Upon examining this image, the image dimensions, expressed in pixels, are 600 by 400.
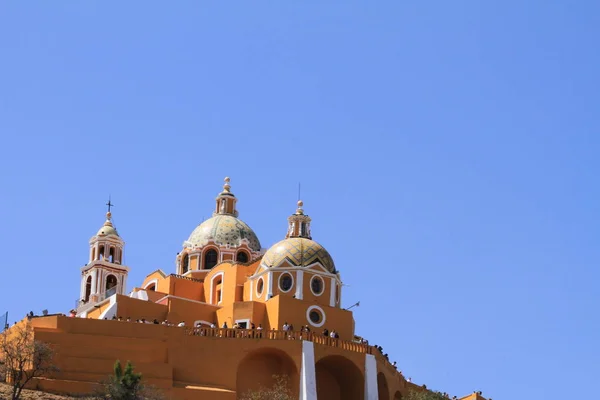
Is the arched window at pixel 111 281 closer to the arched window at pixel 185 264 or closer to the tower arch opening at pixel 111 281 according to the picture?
the tower arch opening at pixel 111 281

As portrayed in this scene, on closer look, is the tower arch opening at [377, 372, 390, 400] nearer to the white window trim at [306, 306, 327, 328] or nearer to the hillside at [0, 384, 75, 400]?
the white window trim at [306, 306, 327, 328]

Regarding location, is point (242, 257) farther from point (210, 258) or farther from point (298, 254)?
point (298, 254)

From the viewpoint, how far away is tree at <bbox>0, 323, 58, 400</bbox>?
47.1 metres

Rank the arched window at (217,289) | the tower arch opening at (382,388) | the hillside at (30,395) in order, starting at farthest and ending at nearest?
the arched window at (217,289), the tower arch opening at (382,388), the hillside at (30,395)

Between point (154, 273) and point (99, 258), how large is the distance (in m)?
2.78

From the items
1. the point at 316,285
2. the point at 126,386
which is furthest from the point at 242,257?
the point at 126,386

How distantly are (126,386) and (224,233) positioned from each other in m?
20.0

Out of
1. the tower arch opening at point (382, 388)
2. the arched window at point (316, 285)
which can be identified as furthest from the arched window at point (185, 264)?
the tower arch opening at point (382, 388)

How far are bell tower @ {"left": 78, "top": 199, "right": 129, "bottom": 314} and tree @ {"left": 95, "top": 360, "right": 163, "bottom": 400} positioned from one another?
1645 cm

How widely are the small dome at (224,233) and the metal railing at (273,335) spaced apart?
11.5 m

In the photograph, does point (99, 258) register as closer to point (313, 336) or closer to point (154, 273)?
point (154, 273)

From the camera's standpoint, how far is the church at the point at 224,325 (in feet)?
165

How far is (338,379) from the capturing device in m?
55.8

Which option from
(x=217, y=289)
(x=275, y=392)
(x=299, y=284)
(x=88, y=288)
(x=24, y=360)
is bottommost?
(x=275, y=392)
